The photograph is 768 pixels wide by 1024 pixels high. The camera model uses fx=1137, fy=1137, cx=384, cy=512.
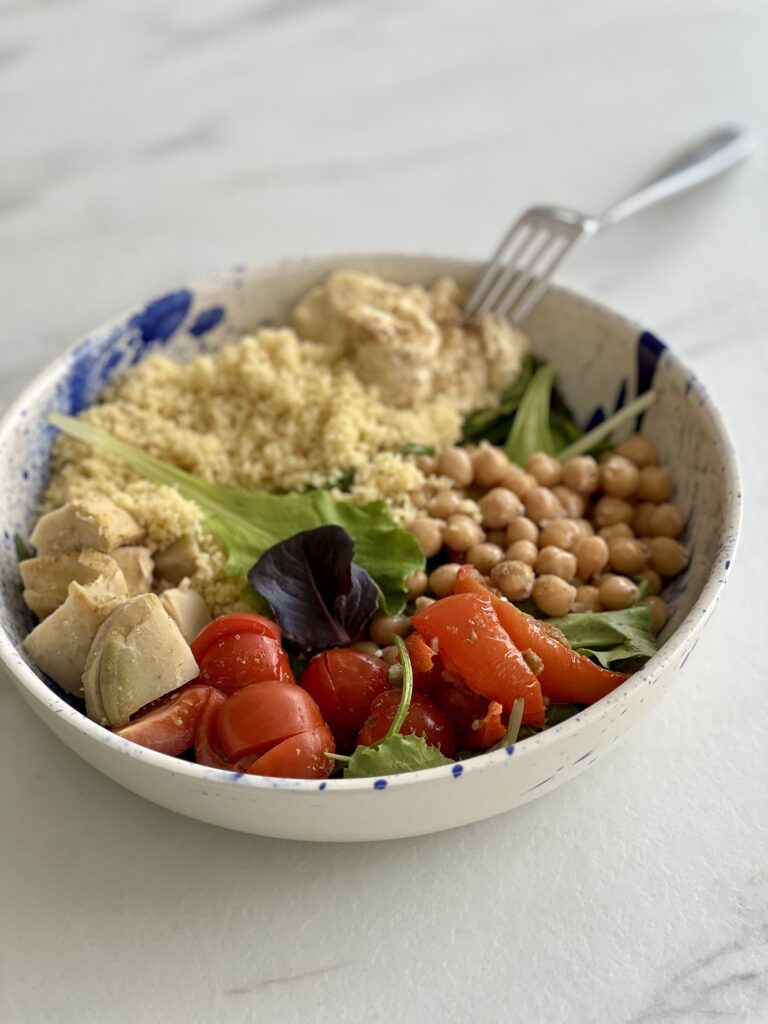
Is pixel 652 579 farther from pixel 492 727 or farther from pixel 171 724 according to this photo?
pixel 171 724

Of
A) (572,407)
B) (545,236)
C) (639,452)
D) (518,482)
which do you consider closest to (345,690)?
(518,482)

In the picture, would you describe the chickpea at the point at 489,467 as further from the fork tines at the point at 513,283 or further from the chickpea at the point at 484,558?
the fork tines at the point at 513,283

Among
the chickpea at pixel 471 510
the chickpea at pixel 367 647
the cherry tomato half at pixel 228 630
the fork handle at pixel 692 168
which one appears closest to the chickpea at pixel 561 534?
the chickpea at pixel 471 510

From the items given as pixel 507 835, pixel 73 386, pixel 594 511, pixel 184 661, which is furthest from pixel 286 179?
pixel 507 835

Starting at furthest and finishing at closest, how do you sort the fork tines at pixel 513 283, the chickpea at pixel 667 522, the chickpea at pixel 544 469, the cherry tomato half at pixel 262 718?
the fork tines at pixel 513 283 → the chickpea at pixel 544 469 → the chickpea at pixel 667 522 → the cherry tomato half at pixel 262 718

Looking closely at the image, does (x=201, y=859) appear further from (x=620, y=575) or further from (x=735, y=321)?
(x=735, y=321)

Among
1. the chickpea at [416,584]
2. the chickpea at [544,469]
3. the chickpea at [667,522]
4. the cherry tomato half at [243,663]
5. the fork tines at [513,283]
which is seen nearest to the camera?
the cherry tomato half at [243,663]

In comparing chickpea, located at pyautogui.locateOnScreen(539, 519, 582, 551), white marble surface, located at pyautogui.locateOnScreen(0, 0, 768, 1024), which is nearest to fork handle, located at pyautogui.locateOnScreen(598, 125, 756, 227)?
white marble surface, located at pyautogui.locateOnScreen(0, 0, 768, 1024)
